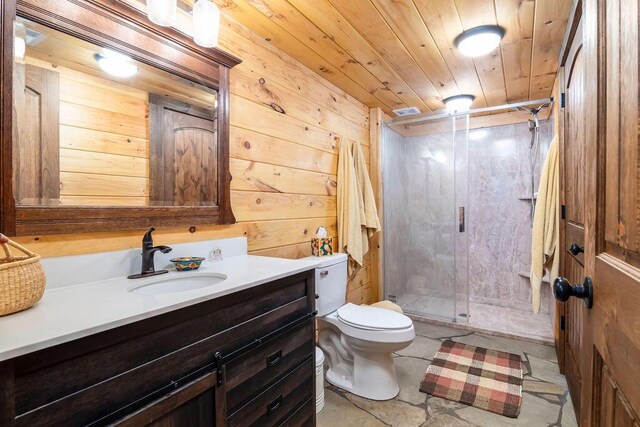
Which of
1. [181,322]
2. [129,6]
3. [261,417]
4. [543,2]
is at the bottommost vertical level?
[261,417]

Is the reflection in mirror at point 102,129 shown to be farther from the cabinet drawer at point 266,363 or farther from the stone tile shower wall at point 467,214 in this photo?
the stone tile shower wall at point 467,214

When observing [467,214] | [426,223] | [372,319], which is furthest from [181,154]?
[467,214]

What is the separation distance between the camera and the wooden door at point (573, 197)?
1.52 metres

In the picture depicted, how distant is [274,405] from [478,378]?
4.98ft

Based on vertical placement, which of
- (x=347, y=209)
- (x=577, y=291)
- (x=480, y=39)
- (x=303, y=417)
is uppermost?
(x=480, y=39)

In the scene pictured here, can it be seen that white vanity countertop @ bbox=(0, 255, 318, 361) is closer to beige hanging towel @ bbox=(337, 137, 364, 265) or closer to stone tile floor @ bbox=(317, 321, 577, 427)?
stone tile floor @ bbox=(317, 321, 577, 427)

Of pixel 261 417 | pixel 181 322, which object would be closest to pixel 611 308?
pixel 181 322

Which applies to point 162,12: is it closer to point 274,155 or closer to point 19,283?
point 274,155

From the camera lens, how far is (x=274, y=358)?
1.24m

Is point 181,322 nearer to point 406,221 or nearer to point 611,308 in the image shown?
point 611,308

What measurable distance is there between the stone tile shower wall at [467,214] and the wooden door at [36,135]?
2695 mm

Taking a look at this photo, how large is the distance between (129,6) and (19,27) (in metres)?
0.38

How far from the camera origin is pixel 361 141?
10.1 ft

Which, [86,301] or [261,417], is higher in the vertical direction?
[86,301]
